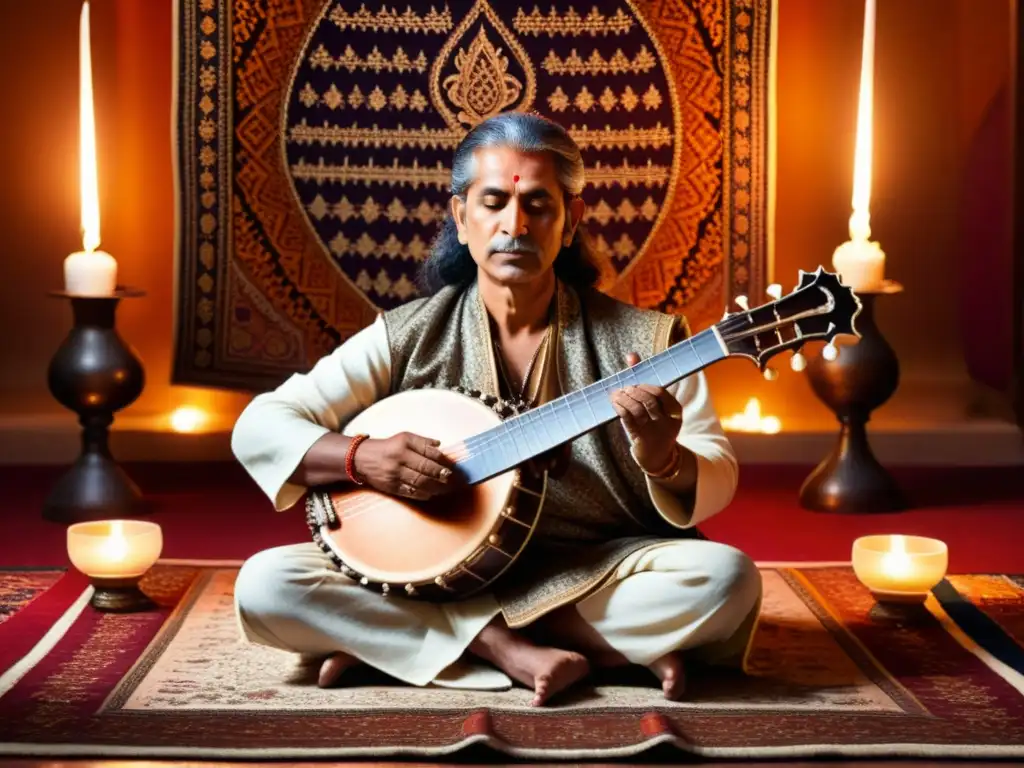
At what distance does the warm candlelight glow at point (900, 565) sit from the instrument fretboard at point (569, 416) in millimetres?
889

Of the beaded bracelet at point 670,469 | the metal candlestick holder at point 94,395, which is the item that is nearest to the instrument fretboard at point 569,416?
the beaded bracelet at point 670,469

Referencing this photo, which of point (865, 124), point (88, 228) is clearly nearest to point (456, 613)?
point (88, 228)

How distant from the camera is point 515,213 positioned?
2938 millimetres

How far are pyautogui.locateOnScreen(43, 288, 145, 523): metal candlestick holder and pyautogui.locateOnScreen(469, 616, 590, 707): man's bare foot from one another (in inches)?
74.1

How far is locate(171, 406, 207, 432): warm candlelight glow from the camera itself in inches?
205

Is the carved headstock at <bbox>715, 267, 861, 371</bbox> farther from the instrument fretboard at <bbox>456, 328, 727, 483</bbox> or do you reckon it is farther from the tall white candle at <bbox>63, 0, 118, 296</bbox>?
the tall white candle at <bbox>63, 0, 118, 296</bbox>

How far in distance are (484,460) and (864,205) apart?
7.15 ft

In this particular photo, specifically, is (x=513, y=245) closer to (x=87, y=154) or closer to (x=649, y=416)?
(x=649, y=416)

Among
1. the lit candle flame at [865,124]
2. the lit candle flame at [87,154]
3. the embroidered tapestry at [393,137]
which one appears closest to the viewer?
the lit candle flame at [87,154]

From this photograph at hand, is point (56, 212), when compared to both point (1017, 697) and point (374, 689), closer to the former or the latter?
point (374, 689)

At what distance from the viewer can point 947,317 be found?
17.5ft

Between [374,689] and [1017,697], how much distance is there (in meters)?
1.16

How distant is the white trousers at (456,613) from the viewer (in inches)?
111

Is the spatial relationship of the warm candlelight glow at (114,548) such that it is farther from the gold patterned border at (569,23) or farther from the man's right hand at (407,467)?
the gold patterned border at (569,23)
